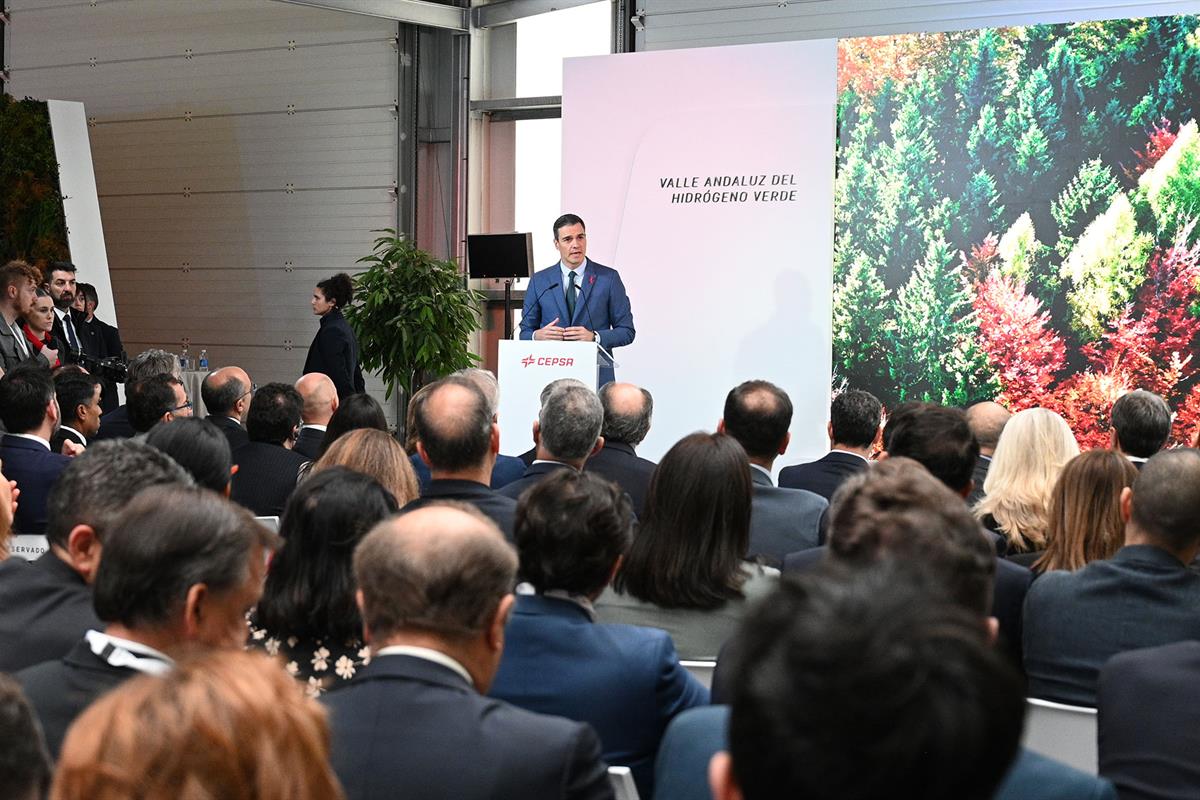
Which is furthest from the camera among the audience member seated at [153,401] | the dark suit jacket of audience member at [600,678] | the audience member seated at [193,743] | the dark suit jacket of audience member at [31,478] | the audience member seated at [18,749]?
the audience member seated at [153,401]

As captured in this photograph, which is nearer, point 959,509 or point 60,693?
point 60,693

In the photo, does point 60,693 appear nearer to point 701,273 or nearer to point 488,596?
point 488,596

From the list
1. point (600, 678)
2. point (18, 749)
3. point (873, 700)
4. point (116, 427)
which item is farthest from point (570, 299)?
point (873, 700)

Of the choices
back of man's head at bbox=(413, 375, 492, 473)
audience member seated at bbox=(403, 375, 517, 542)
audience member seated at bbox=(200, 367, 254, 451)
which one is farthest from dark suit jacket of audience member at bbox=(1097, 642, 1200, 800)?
audience member seated at bbox=(200, 367, 254, 451)

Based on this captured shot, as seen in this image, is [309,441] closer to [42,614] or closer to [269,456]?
[269,456]

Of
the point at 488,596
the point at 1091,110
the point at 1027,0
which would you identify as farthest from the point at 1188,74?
the point at 488,596

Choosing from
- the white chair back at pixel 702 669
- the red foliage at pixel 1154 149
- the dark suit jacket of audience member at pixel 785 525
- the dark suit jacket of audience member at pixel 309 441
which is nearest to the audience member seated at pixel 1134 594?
the white chair back at pixel 702 669

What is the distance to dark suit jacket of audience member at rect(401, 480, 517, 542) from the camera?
3545 millimetres

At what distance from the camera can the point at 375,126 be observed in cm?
1237

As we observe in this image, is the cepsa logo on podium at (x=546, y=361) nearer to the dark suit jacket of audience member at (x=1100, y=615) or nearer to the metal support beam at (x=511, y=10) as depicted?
the dark suit jacket of audience member at (x=1100, y=615)

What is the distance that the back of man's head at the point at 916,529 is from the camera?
6.08 feet

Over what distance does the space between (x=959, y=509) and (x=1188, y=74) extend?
22.5 feet

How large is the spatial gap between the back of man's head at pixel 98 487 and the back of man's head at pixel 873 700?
1.80 metres

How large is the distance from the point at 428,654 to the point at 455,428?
76.4 inches
